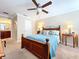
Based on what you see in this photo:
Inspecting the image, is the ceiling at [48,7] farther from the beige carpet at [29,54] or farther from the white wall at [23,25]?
the beige carpet at [29,54]

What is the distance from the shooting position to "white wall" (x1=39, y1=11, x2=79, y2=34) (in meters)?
6.26

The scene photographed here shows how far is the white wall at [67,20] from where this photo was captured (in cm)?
626

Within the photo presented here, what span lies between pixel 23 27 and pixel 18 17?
1.07 meters

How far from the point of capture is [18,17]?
8.01 meters

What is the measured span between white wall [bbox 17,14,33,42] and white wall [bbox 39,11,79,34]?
6.67 feet

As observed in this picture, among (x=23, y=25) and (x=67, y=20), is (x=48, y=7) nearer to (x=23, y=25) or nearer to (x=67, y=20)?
(x=67, y=20)

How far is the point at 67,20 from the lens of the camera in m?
6.83

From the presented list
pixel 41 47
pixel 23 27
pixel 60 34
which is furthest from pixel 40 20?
pixel 41 47

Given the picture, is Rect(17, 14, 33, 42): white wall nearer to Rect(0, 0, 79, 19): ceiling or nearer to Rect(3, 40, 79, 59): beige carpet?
Rect(0, 0, 79, 19): ceiling

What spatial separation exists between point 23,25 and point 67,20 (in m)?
4.07

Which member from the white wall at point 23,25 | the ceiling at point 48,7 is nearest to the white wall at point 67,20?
the ceiling at point 48,7

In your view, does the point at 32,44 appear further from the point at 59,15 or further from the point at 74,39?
the point at 59,15

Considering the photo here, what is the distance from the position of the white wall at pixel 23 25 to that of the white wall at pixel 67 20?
2.03 metres

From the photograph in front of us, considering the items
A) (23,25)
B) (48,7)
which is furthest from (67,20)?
(23,25)
